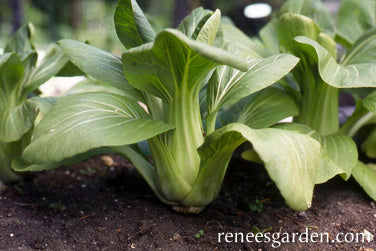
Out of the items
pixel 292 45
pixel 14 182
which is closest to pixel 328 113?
pixel 292 45

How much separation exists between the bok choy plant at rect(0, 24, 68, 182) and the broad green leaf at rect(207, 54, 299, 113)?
71 cm

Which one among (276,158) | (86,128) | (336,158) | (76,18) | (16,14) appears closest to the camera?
(276,158)

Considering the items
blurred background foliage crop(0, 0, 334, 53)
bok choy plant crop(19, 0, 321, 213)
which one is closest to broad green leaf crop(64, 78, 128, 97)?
bok choy plant crop(19, 0, 321, 213)

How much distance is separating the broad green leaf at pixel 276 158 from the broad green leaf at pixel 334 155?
0.21 meters

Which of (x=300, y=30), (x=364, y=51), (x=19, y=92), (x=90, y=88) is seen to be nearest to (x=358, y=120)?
(x=364, y=51)

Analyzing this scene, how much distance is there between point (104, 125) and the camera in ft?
3.90

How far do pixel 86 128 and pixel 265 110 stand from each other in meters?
0.83

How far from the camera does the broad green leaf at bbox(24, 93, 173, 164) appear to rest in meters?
1.10

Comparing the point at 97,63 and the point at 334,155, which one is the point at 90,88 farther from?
the point at 334,155

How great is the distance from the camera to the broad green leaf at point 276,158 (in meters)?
1.01

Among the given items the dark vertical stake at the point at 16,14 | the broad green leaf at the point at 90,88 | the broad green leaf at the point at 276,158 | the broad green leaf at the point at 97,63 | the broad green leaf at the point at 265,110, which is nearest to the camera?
the broad green leaf at the point at 276,158

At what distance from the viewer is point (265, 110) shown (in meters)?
1.62

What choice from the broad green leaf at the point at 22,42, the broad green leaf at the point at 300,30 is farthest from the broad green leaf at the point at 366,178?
the broad green leaf at the point at 22,42

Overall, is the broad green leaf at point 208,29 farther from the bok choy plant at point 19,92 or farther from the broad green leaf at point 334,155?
the bok choy plant at point 19,92
